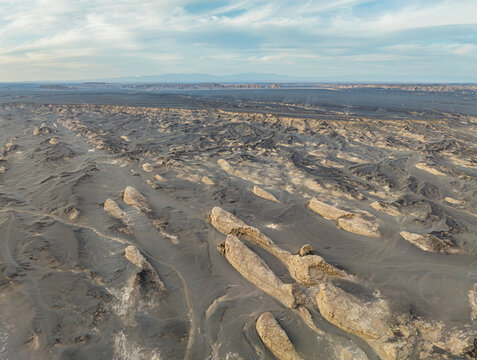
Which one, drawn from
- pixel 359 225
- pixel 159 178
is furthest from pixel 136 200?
pixel 359 225

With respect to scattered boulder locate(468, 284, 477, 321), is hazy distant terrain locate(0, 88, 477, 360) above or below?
above

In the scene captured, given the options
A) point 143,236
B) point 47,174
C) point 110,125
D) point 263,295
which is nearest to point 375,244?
point 263,295

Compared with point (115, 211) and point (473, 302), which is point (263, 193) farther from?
point (473, 302)

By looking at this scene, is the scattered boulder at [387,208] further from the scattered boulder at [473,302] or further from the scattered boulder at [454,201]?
the scattered boulder at [473,302]

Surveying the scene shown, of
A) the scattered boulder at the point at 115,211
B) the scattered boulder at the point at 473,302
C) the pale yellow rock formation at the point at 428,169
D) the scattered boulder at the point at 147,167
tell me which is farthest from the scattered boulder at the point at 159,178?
the pale yellow rock formation at the point at 428,169

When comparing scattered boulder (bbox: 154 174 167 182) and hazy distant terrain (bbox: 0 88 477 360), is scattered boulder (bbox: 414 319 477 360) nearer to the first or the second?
hazy distant terrain (bbox: 0 88 477 360)

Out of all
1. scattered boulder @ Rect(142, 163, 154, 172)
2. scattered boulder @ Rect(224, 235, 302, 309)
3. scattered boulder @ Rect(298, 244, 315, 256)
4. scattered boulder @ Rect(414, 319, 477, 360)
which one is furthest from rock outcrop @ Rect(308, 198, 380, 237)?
scattered boulder @ Rect(142, 163, 154, 172)
